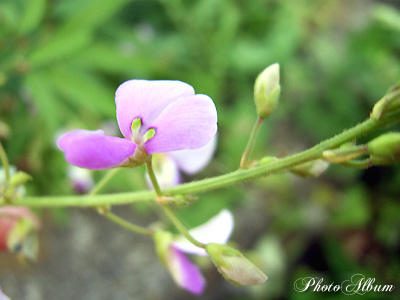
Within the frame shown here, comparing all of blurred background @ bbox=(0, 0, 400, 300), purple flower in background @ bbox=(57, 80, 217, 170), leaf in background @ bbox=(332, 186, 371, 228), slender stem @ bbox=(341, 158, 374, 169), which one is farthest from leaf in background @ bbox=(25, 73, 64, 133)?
leaf in background @ bbox=(332, 186, 371, 228)

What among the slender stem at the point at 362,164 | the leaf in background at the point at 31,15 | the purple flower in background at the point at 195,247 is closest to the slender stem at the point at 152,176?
the purple flower in background at the point at 195,247

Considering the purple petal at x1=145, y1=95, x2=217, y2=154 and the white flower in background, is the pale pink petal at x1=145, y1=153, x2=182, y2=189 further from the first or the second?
the purple petal at x1=145, y1=95, x2=217, y2=154

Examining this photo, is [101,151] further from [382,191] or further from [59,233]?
[382,191]

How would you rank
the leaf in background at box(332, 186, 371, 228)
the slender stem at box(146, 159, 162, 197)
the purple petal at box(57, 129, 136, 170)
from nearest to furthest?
the purple petal at box(57, 129, 136, 170) → the slender stem at box(146, 159, 162, 197) → the leaf in background at box(332, 186, 371, 228)

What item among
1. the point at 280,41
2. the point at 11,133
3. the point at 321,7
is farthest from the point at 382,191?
the point at 11,133

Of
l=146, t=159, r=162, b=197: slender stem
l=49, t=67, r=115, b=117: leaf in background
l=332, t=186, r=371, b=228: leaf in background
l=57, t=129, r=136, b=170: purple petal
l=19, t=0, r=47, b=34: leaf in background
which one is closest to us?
l=57, t=129, r=136, b=170: purple petal

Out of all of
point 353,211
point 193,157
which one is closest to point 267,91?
point 193,157

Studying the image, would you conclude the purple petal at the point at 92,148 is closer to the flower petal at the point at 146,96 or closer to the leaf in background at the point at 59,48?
the flower petal at the point at 146,96
